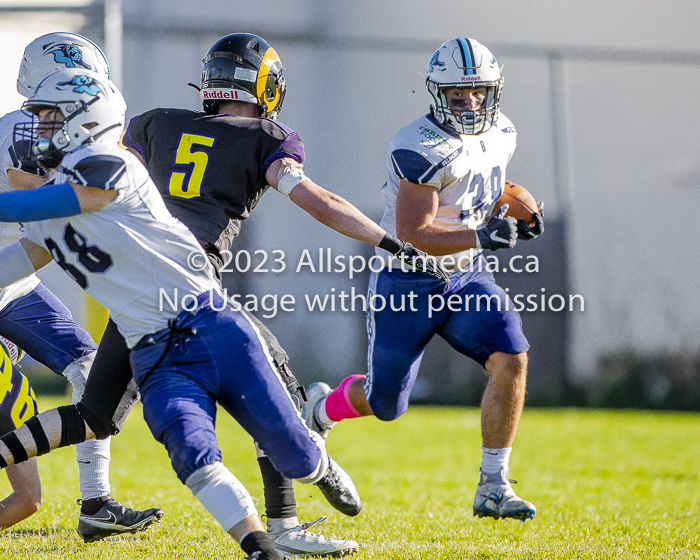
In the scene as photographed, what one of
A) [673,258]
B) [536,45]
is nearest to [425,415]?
[673,258]

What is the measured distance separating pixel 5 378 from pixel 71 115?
123cm

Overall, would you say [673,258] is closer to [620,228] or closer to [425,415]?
[620,228]

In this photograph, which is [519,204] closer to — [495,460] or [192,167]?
[495,460]

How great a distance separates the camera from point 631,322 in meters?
12.6

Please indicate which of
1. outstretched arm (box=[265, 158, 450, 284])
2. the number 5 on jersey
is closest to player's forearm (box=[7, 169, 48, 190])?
the number 5 on jersey

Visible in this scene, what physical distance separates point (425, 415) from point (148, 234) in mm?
9544

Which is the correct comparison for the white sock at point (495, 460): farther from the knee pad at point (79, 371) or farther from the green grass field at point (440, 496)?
the knee pad at point (79, 371)

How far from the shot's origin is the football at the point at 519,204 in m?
3.81

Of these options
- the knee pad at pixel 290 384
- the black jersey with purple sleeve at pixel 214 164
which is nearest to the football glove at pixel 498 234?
the black jersey with purple sleeve at pixel 214 164

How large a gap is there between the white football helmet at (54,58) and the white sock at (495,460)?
2237mm

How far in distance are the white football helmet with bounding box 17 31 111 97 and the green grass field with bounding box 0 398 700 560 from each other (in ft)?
6.26

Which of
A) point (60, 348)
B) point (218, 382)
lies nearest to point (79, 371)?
point (60, 348)

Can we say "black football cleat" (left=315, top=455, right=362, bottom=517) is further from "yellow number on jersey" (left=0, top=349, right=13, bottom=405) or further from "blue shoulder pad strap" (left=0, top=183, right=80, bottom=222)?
"blue shoulder pad strap" (left=0, top=183, right=80, bottom=222)

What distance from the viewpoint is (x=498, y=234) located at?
333cm
